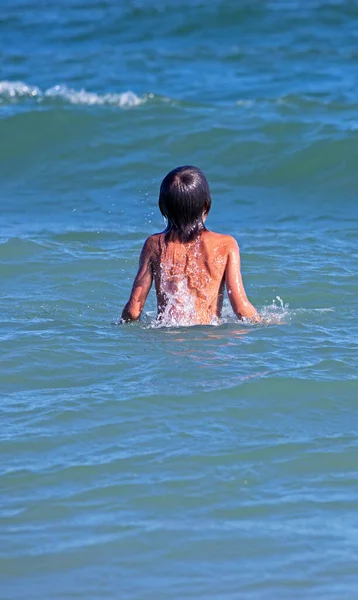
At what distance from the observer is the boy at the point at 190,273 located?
207 inches

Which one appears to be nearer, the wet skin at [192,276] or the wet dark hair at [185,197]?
the wet dark hair at [185,197]

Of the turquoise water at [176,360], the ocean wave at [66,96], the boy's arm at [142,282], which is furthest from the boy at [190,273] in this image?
the ocean wave at [66,96]

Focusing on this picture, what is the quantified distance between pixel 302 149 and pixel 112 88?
385cm

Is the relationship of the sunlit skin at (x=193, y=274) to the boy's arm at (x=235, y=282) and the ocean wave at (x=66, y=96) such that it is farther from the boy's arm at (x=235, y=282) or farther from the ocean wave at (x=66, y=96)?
the ocean wave at (x=66, y=96)

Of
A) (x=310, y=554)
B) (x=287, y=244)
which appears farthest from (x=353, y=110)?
(x=310, y=554)

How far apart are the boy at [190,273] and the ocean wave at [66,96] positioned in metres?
7.15

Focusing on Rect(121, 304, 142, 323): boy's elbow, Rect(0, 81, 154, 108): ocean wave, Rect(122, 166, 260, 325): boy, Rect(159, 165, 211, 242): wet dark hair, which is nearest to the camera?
Rect(159, 165, 211, 242): wet dark hair

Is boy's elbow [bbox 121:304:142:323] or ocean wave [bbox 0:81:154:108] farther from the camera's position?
ocean wave [bbox 0:81:154:108]

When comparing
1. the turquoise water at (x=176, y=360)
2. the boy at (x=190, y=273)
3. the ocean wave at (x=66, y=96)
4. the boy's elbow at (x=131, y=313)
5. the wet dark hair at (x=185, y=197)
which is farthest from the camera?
the ocean wave at (x=66, y=96)

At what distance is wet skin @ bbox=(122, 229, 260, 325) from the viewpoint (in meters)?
5.27

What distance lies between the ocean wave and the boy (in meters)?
7.15

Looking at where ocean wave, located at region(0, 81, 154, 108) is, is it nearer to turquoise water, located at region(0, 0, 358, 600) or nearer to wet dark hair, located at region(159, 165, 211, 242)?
turquoise water, located at region(0, 0, 358, 600)

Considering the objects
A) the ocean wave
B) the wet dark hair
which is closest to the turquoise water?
the ocean wave

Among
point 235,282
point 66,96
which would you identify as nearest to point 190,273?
point 235,282
